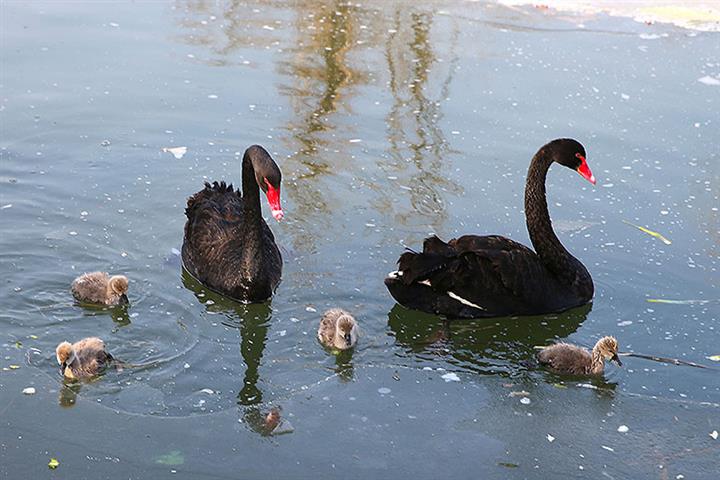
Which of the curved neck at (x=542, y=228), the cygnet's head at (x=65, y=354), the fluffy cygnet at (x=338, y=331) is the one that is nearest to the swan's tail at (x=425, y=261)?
the fluffy cygnet at (x=338, y=331)

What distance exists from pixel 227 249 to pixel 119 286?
2.68 ft

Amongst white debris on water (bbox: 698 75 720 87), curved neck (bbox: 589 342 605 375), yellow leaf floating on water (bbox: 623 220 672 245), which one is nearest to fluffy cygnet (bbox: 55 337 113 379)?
curved neck (bbox: 589 342 605 375)

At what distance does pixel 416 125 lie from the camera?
8.00 m

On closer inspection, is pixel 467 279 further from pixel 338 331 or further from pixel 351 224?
pixel 351 224

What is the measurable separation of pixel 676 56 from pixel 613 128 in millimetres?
2173

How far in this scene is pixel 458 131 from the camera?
7949 millimetres

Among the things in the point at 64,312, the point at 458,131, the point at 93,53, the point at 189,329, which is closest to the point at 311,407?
the point at 189,329

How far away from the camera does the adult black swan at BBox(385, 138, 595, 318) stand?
5500 mm

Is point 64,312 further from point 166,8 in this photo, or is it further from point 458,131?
A: point 166,8

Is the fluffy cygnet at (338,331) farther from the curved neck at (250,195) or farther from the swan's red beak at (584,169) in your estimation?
the swan's red beak at (584,169)

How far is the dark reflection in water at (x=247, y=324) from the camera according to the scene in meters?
4.70

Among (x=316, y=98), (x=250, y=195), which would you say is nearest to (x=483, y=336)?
(x=250, y=195)

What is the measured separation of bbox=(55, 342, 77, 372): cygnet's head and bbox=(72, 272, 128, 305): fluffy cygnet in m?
0.66

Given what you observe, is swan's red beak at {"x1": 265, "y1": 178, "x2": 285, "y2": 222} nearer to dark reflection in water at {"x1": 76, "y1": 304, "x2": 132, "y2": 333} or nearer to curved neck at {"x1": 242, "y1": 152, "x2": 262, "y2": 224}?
curved neck at {"x1": 242, "y1": 152, "x2": 262, "y2": 224}
